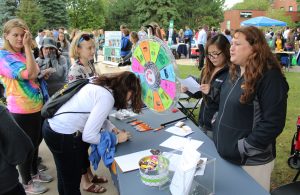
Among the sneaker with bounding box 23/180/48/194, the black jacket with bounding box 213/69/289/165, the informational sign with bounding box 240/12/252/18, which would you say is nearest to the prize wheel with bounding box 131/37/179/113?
the black jacket with bounding box 213/69/289/165

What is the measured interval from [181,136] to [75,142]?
3.18 feet

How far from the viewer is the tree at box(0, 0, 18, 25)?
26778mm

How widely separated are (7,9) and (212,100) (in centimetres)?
2974

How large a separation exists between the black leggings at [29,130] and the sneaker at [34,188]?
0.06 m

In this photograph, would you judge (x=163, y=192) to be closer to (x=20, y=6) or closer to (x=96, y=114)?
(x=96, y=114)

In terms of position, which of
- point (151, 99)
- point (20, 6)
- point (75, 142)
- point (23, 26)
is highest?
point (20, 6)

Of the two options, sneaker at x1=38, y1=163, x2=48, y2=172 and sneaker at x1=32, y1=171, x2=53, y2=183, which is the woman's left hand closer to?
sneaker at x1=32, y1=171, x2=53, y2=183

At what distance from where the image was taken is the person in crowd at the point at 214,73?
278 centimetres

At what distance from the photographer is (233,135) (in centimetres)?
215

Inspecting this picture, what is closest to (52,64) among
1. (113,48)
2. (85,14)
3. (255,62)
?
(255,62)

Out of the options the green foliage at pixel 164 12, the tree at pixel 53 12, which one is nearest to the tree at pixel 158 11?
the green foliage at pixel 164 12

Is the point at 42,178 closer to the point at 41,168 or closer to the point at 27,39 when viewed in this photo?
the point at 41,168

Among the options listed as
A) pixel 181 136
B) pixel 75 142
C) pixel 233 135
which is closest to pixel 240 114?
pixel 233 135

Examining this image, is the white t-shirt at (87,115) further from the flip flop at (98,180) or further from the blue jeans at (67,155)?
the flip flop at (98,180)
